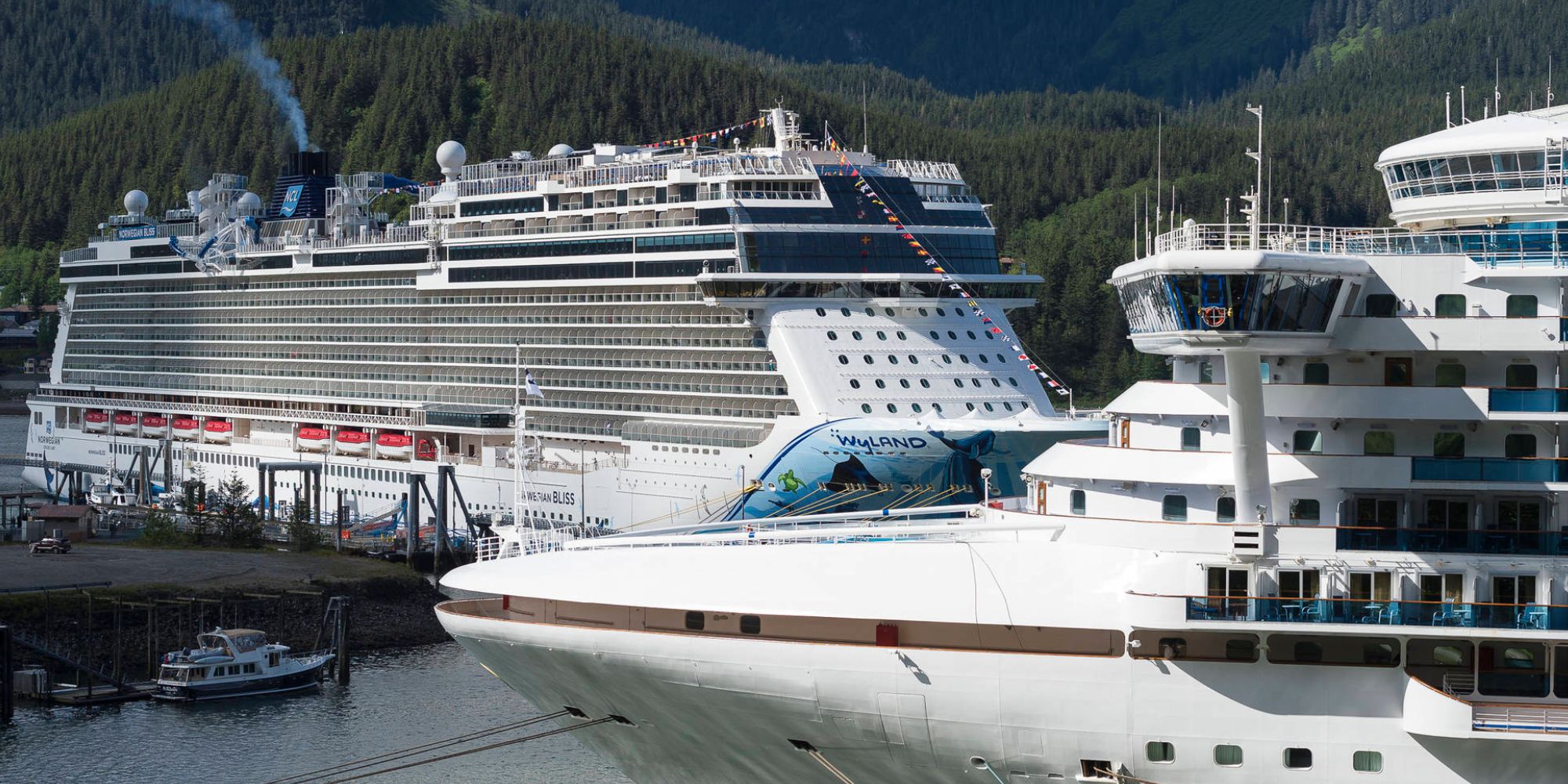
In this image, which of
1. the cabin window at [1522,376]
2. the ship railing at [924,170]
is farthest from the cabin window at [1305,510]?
the ship railing at [924,170]

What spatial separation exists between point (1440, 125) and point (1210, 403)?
13442 centimetres

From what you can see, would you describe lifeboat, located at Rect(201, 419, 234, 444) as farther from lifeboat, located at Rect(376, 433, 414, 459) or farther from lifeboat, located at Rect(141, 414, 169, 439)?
lifeboat, located at Rect(376, 433, 414, 459)

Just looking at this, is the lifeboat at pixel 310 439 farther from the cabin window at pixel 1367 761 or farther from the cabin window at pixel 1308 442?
the cabin window at pixel 1367 761

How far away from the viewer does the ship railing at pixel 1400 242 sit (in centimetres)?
2122

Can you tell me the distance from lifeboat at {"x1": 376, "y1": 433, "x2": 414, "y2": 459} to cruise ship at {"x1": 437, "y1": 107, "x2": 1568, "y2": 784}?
4046 centimetres

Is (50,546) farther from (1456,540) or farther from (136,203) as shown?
(1456,540)

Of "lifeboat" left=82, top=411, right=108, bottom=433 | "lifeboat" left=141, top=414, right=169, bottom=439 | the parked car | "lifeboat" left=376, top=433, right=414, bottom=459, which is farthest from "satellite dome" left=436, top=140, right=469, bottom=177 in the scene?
"lifeboat" left=82, top=411, right=108, bottom=433

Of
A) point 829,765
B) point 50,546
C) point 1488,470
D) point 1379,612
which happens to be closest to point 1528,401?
point 1488,470

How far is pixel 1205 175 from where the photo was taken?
136 m

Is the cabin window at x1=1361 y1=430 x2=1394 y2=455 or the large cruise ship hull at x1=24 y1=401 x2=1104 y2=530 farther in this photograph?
the large cruise ship hull at x1=24 y1=401 x2=1104 y2=530

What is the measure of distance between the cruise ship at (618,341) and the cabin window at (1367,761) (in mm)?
23107

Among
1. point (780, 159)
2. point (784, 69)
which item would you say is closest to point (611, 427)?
point (780, 159)

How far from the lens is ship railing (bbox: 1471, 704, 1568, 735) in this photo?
20.1 meters

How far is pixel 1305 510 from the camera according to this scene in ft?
70.5
